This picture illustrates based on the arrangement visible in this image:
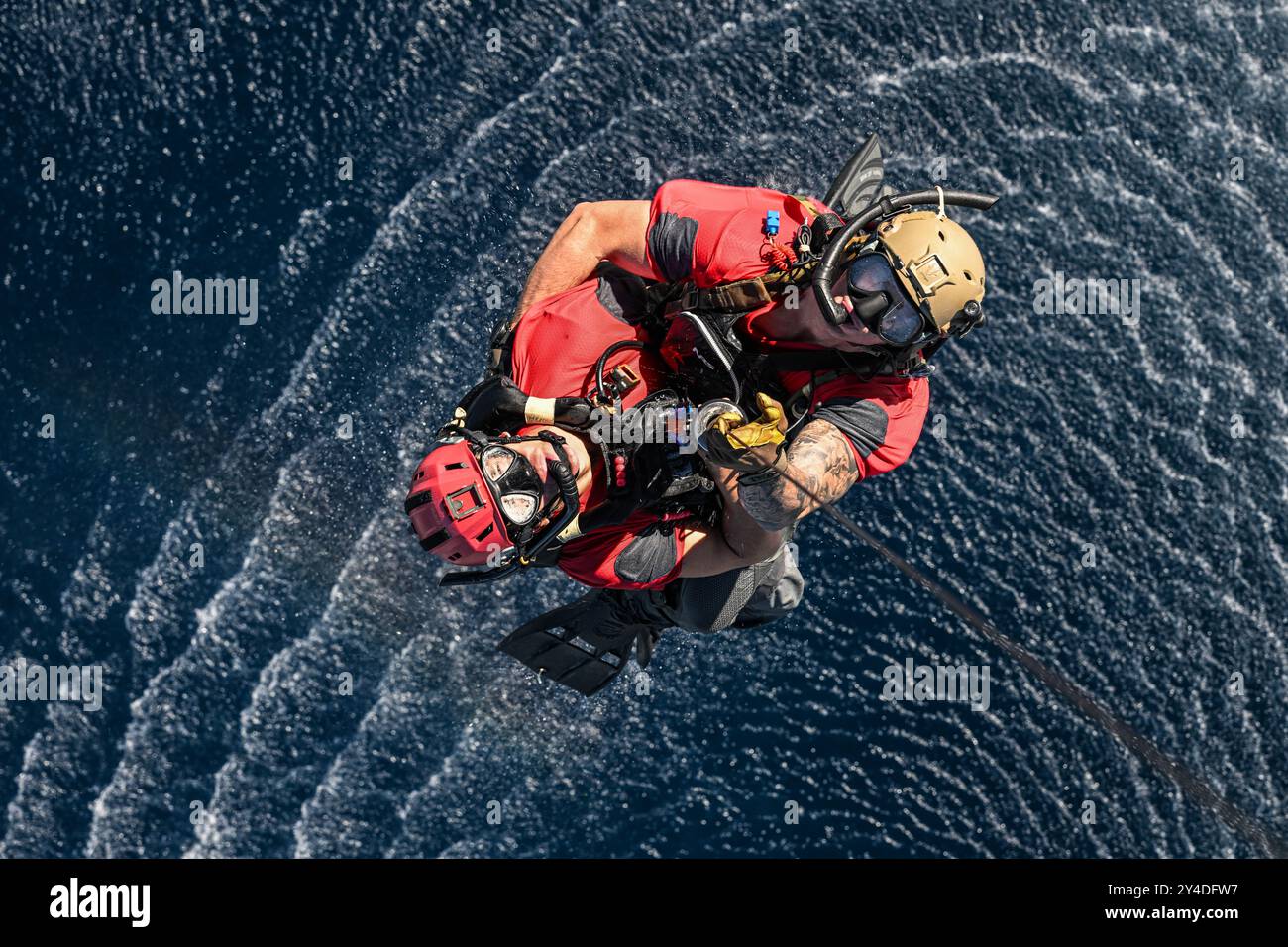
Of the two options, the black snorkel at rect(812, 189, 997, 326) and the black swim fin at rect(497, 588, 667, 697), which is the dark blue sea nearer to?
the black swim fin at rect(497, 588, 667, 697)

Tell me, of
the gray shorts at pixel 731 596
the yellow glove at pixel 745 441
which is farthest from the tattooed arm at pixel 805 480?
the gray shorts at pixel 731 596

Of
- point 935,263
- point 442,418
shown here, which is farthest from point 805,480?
point 442,418

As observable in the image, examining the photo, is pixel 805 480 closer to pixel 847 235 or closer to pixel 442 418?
pixel 847 235

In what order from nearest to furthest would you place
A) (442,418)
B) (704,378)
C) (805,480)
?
(805,480), (704,378), (442,418)

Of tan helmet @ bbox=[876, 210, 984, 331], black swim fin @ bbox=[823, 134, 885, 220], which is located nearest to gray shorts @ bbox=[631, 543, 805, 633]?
tan helmet @ bbox=[876, 210, 984, 331]

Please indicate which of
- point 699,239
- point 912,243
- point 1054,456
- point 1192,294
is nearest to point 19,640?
point 699,239

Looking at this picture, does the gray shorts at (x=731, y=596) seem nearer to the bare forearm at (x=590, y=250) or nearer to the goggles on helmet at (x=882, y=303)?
the goggles on helmet at (x=882, y=303)
